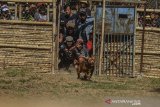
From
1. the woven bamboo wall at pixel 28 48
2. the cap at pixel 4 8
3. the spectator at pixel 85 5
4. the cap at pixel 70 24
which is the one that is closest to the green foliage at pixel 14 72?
the woven bamboo wall at pixel 28 48

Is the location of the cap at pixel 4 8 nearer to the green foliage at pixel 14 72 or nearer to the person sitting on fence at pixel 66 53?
the green foliage at pixel 14 72

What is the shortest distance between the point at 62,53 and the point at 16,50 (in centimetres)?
147

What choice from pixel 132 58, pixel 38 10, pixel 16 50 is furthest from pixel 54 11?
pixel 132 58

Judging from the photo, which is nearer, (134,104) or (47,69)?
(134,104)

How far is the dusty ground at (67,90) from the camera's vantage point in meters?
12.1

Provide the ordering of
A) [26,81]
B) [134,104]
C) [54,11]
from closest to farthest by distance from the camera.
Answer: [134,104], [26,81], [54,11]

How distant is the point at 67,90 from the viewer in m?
13.7

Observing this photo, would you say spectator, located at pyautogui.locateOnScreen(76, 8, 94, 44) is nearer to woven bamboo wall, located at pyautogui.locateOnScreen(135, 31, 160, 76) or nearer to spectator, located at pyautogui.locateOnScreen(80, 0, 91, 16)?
spectator, located at pyautogui.locateOnScreen(80, 0, 91, 16)

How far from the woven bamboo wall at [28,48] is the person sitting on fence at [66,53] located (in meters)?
0.46

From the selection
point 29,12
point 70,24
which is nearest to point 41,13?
point 29,12

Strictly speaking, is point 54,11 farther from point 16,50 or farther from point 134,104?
point 134,104

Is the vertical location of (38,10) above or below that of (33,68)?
above

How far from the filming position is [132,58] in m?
16.6

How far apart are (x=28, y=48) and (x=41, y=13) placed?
1.24 m
